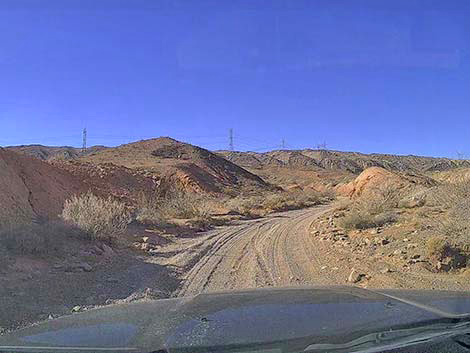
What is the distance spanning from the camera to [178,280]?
10414 mm

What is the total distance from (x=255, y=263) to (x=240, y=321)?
9044mm

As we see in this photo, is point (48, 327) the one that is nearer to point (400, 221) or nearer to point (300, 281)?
point (300, 281)

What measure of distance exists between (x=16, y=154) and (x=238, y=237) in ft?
52.1

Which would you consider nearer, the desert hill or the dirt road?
the dirt road

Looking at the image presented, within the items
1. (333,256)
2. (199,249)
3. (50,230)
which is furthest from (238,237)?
(50,230)

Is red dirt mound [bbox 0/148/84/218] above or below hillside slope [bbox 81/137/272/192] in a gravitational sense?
below

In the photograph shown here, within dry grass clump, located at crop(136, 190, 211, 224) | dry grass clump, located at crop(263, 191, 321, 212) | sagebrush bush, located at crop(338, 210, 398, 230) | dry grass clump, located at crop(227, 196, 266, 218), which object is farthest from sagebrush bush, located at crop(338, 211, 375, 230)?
dry grass clump, located at crop(263, 191, 321, 212)

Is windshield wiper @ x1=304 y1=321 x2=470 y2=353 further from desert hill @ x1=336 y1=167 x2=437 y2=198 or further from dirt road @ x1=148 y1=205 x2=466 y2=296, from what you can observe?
desert hill @ x1=336 y1=167 x2=437 y2=198

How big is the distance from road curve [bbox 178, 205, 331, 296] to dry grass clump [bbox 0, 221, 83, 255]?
3408 mm

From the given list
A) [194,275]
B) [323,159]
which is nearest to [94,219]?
[194,275]

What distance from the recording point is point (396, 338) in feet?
8.98

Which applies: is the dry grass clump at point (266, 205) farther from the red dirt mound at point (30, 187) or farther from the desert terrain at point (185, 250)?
the red dirt mound at point (30, 187)

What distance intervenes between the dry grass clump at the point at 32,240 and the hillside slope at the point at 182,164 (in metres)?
38.1

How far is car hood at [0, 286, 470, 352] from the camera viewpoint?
2678mm
